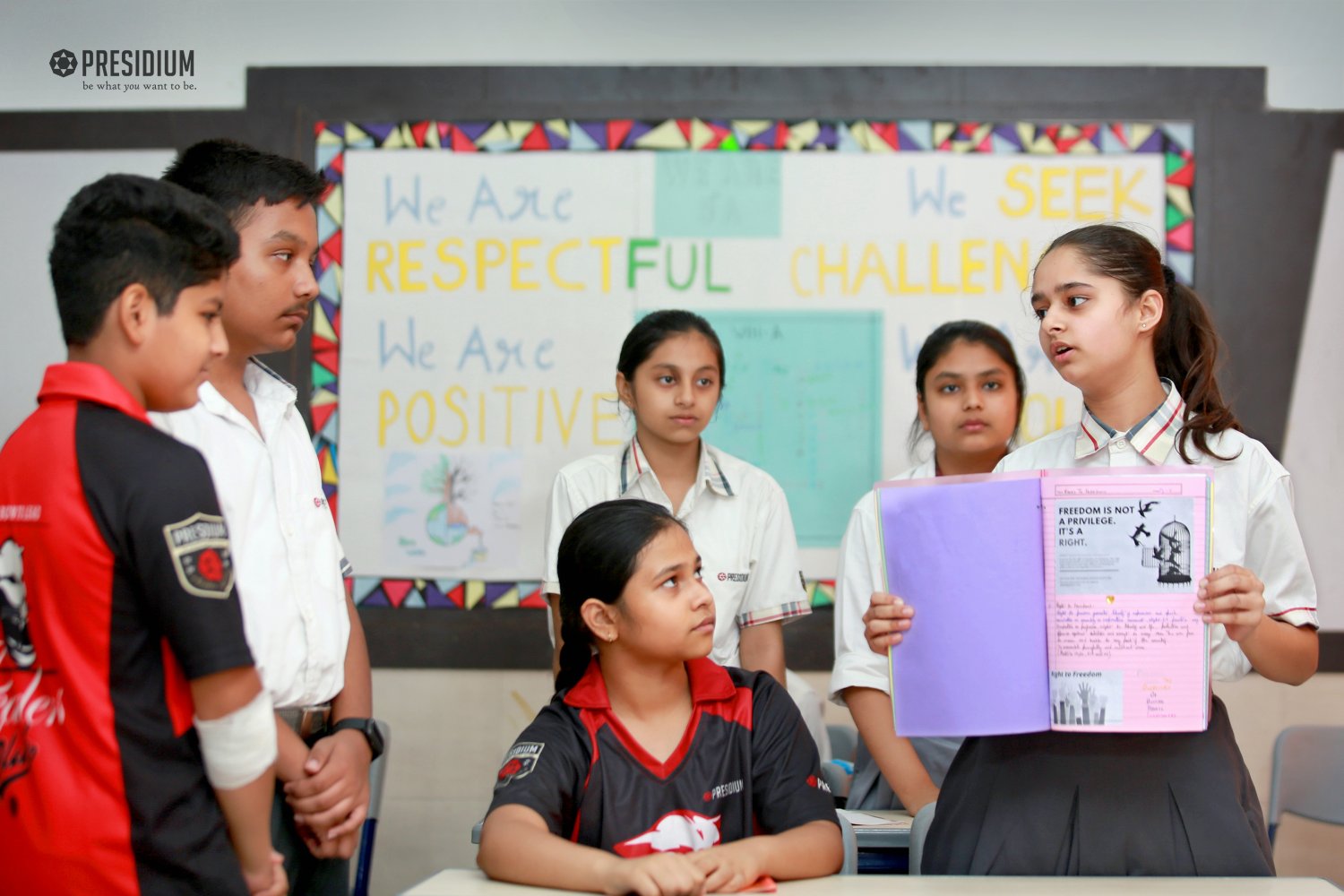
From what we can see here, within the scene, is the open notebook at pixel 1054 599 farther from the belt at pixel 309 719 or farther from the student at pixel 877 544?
the belt at pixel 309 719

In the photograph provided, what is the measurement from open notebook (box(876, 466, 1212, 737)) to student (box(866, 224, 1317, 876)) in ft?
0.19

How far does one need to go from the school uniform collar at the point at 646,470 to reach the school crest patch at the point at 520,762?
96 centimetres

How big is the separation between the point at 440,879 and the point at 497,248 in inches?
82.4

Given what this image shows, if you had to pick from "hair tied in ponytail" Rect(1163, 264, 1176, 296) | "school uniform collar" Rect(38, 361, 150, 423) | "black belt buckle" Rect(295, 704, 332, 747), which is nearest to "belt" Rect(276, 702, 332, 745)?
"black belt buckle" Rect(295, 704, 332, 747)

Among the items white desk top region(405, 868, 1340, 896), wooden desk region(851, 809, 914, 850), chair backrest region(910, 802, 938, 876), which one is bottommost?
wooden desk region(851, 809, 914, 850)

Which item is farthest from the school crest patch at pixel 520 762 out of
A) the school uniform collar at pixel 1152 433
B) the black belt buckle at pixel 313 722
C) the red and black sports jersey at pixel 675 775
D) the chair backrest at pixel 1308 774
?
the chair backrest at pixel 1308 774

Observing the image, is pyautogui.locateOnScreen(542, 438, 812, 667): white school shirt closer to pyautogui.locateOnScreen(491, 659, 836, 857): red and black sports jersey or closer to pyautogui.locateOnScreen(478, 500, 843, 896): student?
pyautogui.locateOnScreen(478, 500, 843, 896): student

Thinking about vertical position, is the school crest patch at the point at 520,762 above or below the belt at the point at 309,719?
below

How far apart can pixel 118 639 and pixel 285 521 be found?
46cm

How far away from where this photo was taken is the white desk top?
56.6 inches

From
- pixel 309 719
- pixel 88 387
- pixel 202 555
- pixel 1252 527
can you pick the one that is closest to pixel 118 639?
pixel 202 555

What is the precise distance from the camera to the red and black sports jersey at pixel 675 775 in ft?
5.41

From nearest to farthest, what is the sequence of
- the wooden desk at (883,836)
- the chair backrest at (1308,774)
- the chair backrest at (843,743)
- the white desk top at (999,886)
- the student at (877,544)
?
the white desk top at (999,886), the wooden desk at (883,836), the student at (877,544), the chair backrest at (1308,774), the chair backrest at (843,743)

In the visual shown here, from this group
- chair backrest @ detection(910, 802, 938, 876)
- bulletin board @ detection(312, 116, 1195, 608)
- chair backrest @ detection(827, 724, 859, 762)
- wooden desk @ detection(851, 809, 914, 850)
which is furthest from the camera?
bulletin board @ detection(312, 116, 1195, 608)
